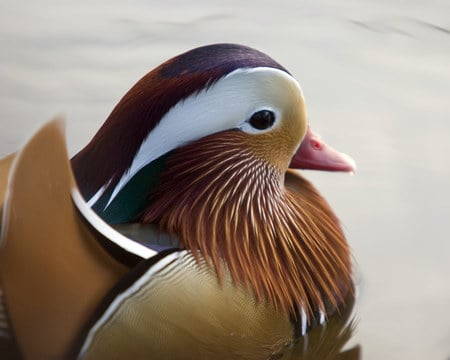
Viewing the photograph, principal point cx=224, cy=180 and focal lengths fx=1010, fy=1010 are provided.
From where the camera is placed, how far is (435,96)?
2.27 meters

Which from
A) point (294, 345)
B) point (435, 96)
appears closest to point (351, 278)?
point (294, 345)

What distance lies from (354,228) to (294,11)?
3.04 ft

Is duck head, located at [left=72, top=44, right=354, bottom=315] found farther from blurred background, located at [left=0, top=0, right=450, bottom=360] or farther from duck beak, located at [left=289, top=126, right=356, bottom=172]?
blurred background, located at [left=0, top=0, right=450, bottom=360]

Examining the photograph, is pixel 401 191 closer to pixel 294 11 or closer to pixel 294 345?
pixel 294 345

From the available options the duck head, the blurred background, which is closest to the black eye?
the duck head

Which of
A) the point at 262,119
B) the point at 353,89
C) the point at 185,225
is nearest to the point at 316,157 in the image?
the point at 262,119

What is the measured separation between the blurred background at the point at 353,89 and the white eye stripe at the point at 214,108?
15.9 inches

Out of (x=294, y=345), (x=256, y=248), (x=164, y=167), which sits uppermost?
(x=164, y=167)

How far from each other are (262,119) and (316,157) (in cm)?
14

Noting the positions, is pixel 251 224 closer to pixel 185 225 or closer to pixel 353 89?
pixel 185 225

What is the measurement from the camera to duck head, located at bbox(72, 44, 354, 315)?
54.4 inches

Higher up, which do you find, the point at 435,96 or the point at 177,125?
the point at 177,125

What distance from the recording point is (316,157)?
1.53 m

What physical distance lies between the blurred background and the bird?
0.54 ft
